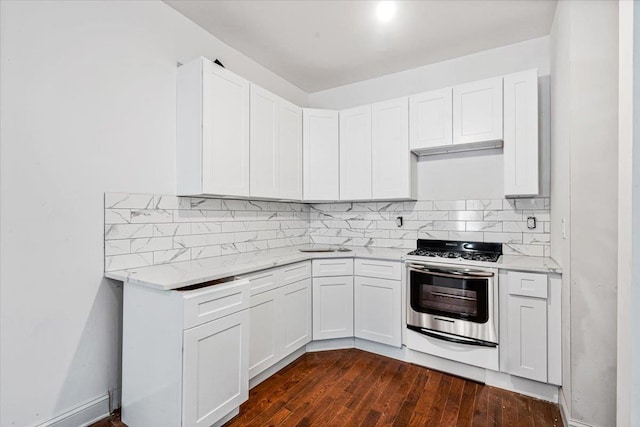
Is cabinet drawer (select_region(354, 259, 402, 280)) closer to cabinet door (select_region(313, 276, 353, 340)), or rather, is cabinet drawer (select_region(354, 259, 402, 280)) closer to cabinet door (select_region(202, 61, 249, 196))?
cabinet door (select_region(313, 276, 353, 340))

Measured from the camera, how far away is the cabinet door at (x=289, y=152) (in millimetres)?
3037

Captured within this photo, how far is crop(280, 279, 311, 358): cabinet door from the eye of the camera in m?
2.58

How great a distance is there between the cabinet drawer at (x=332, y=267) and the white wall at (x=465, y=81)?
42.6 inches

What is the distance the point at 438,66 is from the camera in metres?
3.21

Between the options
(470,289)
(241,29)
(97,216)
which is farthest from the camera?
(241,29)

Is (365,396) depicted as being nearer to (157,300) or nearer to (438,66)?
(157,300)

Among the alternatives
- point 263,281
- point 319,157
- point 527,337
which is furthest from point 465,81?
point 263,281

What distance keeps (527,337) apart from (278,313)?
1.83 m

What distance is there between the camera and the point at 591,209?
1776 mm

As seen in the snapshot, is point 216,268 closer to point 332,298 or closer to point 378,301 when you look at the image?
point 332,298

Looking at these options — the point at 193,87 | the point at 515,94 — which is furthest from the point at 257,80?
the point at 515,94

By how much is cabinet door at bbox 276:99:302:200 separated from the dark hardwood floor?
64.0 inches

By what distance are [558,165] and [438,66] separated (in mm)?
A: 1618

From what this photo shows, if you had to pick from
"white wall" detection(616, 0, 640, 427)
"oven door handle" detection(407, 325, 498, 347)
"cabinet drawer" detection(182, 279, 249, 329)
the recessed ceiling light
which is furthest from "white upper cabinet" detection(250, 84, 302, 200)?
"white wall" detection(616, 0, 640, 427)
